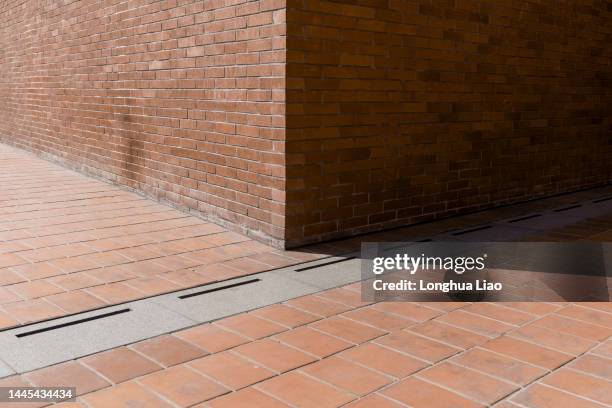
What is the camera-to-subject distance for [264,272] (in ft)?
16.7

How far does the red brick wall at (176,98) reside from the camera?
5.74 m

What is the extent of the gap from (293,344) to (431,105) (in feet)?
12.1

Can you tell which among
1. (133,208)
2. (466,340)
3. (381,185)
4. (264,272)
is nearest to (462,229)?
(381,185)

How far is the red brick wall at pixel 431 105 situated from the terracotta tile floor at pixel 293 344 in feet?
2.25

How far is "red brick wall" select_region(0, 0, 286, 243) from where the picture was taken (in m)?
5.74

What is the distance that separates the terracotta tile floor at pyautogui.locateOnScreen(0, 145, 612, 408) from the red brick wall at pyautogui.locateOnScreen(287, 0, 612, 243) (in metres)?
0.69

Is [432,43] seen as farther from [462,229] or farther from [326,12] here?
[462,229]

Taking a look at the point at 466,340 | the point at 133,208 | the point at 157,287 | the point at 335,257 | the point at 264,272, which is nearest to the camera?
the point at 466,340

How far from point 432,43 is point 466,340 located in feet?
11.9

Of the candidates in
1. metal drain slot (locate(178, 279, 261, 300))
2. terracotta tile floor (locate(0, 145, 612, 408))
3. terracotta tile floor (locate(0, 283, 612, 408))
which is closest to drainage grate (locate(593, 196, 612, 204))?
terracotta tile floor (locate(0, 145, 612, 408))

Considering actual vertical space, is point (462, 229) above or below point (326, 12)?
below

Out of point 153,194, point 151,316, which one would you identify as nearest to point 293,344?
point 151,316

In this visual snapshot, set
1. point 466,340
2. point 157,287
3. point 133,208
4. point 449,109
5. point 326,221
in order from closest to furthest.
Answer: point 466,340 < point 157,287 < point 326,221 < point 449,109 < point 133,208

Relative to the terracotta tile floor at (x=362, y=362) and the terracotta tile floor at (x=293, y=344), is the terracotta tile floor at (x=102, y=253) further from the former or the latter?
the terracotta tile floor at (x=362, y=362)
